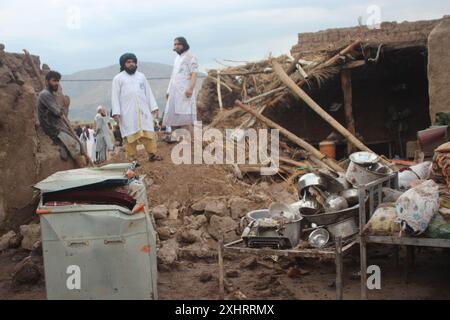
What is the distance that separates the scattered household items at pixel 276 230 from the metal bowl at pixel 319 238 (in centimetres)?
13

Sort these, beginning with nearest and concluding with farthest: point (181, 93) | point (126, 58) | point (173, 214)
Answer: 1. point (173, 214)
2. point (126, 58)
3. point (181, 93)

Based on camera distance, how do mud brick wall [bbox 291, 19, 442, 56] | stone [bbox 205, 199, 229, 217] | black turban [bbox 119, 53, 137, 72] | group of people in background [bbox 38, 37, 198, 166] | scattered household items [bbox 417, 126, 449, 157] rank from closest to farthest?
1. scattered household items [bbox 417, 126, 449, 157]
2. stone [bbox 205, 199, 229, 217]
3. group of people in background [bbox 38, 37, 198, 166]
4. black turban [bbox 119, 53, 137, 72]
5. mud brick wall [bbox 291, 19, 442, 56]

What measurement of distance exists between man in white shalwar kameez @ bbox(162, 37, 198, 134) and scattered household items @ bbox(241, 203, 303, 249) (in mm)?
4057

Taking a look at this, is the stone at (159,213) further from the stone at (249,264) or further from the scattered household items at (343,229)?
the scattered household items at (343,229)

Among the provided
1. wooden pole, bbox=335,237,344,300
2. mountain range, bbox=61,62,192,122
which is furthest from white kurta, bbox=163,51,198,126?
mountain range, bbox=61,62,192,122

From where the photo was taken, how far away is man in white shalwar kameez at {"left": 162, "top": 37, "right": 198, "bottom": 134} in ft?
30.2

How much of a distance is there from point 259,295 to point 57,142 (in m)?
3.99

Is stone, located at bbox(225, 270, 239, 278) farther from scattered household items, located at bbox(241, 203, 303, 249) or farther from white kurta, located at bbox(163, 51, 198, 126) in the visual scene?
white kurta, located at bbox(163, 51, 198, 126)

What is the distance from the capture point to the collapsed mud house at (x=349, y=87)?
35.1 feet

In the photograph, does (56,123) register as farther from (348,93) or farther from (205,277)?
(348,93)

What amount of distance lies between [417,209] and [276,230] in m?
1.27

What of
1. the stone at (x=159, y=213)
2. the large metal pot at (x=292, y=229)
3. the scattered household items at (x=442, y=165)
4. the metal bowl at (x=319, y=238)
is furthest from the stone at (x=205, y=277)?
the scattered household items at (x=442, y=165)

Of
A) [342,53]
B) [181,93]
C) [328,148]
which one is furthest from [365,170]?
[342,53]

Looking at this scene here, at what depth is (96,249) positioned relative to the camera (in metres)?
4.56
